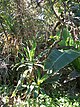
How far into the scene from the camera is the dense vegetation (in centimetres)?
454

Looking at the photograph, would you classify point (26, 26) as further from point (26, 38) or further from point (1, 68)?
point (1, 68)

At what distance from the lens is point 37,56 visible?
5.03 m

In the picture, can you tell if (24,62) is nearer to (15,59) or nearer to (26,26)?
(15,59)

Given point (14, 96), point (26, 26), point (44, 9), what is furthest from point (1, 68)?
point (44, 9)

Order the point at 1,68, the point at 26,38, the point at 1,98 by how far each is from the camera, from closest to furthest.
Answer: the point at 1,98
the point at 1,68
the point at 26,38

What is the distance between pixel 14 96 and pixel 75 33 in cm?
170

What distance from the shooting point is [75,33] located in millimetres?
5434

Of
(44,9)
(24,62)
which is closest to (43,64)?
(24,62)

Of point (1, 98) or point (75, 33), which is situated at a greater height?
point (75, 33)

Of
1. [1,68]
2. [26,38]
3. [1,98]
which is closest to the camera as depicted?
[1,98]

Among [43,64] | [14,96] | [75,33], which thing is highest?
[75,33]

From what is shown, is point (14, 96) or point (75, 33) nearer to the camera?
point (14, 96)

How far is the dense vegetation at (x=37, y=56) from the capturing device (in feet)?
14.9

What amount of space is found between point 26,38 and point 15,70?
63cm
